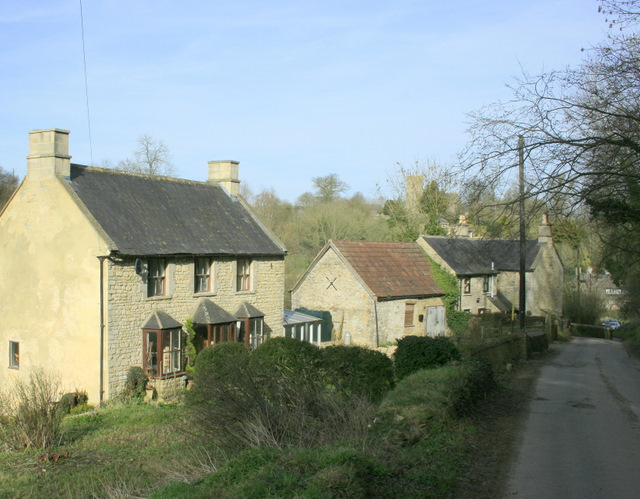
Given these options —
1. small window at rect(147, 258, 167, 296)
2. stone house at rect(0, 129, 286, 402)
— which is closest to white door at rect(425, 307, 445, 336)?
stone house at rect(0, 129, 286, 402)

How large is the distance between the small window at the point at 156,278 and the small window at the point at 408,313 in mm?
16122

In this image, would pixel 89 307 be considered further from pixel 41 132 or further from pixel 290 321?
pixel 290 321

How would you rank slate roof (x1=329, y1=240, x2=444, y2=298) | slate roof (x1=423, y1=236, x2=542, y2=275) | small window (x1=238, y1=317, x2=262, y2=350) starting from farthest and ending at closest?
slate roof (x1=423, y1=236, x2=542, y2=275) → slate roof (x1=329, y1=240, x2=444, y2=298) → small window (x1=238, y1=317, x2=262, y2=350)

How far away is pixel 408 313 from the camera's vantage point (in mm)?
35656

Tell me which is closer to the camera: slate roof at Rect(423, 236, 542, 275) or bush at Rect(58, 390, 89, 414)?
bush at Rect(58, 390, 89, 414)

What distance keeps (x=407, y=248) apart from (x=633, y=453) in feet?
98.0

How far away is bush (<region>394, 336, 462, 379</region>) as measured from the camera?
16047 millimetres

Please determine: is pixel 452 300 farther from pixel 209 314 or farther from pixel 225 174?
pixel 209 314

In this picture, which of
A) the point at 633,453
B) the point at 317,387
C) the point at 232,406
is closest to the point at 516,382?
the point at 633,453

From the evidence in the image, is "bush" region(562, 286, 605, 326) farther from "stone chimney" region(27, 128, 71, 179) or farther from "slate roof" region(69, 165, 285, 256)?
"stone chimney" region(27, 128, 71, 179)

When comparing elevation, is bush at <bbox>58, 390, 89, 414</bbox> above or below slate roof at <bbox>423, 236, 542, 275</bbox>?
below

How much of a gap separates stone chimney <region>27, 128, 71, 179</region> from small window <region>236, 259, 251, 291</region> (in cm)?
811

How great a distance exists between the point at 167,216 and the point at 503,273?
3051 centimetres

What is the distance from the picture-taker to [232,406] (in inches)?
379
